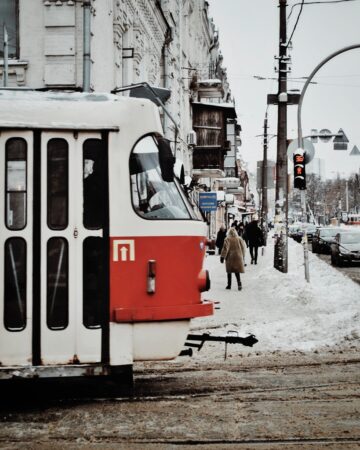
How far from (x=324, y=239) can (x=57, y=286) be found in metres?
39.2

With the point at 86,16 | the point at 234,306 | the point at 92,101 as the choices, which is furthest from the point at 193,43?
the point at 92,101

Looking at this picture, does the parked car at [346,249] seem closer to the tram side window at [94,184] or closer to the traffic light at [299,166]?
the traffic light at [299,166]

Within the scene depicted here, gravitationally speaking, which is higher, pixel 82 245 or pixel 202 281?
pixel 82 245

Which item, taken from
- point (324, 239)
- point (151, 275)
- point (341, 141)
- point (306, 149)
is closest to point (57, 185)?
point (151, 275)

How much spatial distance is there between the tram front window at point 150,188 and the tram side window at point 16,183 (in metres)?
0.99

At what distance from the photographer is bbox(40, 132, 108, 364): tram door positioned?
6.61 meters

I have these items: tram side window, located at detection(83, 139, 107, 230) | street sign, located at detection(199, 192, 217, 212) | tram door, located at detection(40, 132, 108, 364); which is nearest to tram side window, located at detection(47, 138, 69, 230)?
tram door, located at detection(40, 132, 108, 364)

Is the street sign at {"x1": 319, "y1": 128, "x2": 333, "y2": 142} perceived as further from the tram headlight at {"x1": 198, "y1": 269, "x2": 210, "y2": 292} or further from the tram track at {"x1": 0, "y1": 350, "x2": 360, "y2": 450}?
the tram headlight at {"x1": 198, "y1": 269, "x2": 210, "y2": 292}

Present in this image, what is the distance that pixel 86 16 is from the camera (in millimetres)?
18625

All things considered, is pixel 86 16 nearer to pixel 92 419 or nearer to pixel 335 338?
pixel 335 338

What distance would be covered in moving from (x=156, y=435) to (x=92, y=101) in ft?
10.1

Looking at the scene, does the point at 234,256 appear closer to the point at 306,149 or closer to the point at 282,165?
the point at 306,149

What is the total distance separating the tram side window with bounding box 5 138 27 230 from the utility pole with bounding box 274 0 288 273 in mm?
17524

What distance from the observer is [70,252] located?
665 centimetres
